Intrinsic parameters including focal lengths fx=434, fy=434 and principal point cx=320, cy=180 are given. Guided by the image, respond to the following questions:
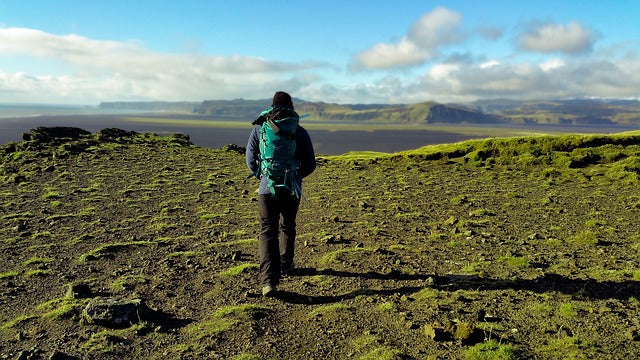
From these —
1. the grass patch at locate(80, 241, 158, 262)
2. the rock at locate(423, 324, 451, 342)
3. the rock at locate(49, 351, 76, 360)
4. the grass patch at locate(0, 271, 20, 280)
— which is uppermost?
the rock at locate(423, 324, 451, 342)

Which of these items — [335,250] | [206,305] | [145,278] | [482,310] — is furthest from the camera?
[335,250]

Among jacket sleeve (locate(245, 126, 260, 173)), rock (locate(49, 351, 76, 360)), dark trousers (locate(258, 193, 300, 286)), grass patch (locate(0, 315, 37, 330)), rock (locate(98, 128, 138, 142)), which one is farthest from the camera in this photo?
rock (locate(98, 128, 138, 142))

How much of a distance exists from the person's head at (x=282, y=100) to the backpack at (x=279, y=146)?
0.36 ft

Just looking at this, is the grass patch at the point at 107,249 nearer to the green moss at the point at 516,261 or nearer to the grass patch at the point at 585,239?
the green moss at the point at 516,261

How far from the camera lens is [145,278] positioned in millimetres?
9289

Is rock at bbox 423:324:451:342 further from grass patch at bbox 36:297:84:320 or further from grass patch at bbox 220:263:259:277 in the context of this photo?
grass patch at bbox 36:297:84:320

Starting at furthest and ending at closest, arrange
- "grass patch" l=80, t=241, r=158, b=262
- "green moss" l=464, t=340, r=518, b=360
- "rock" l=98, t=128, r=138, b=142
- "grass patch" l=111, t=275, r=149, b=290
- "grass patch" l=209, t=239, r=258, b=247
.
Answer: "rock" l=98, t=128, r=138, b=142
"grass patch" l=209, t=239, r=258, b=247
"grass patch" l=80, t=241, r=158, b=262
"grass patch" l=111, t=275, r=149, b=290
"green moss" l=464, t=340, r=518, b=360

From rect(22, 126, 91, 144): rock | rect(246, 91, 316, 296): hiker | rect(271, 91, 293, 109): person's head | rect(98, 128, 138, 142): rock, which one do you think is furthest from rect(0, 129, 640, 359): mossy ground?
rect(98, 128, 138, 142): rock

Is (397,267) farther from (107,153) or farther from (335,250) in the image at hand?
(107,153)

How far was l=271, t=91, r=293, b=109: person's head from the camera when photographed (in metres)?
7.96

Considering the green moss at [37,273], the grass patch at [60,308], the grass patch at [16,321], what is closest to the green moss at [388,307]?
the grass patch at [60,308]

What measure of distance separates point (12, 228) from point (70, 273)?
545 cm

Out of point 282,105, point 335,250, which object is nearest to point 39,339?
point 282,105

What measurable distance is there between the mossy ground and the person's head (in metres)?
3.52
